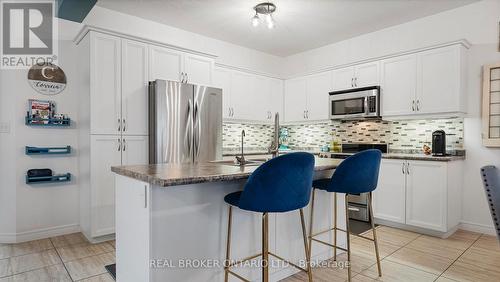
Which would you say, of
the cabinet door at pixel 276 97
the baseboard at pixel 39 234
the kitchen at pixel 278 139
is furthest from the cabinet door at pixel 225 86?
the baseboard at pixel 39 234

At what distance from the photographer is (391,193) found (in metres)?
3.71

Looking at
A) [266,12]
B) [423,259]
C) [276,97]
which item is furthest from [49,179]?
[423,259]

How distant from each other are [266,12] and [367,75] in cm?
176

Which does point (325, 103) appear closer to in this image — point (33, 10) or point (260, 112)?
point (260, 112)

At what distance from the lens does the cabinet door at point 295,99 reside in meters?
5.16

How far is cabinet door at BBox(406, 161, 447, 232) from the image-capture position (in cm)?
329

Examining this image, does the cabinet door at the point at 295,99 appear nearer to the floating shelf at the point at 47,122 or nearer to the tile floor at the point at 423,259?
the tile floor at the point at 423,259

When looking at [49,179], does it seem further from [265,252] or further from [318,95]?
[318,95]

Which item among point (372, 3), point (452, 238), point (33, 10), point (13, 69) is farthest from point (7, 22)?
point (452, 238)

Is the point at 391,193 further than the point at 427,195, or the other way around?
the point at 391,193

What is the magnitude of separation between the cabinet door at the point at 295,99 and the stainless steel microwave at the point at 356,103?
0.64 metres

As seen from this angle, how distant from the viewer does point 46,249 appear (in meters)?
2.95

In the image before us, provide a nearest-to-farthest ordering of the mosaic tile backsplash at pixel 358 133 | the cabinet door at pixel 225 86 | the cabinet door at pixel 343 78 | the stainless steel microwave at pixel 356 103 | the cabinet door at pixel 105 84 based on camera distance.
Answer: the cabinet door at pixel 105 84, the mosaic tile backsplash at pixel 358 133, the stainless steel microwave at pixel 356 103, the cabinet door at pixel 343 78, the cabinet door at pixel 225 86

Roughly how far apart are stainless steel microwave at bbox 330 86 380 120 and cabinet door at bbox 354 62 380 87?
130 millimetres
